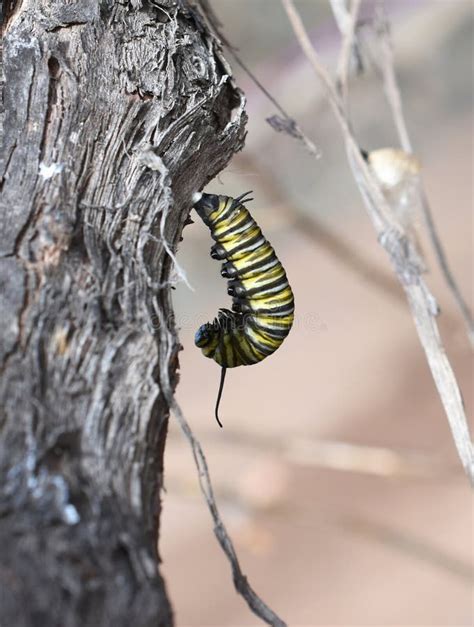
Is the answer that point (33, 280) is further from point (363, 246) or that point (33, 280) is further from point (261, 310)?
point (363, 246)

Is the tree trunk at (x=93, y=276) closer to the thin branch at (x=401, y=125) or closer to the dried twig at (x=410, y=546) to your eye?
the thin branch at (x=401, y=125)

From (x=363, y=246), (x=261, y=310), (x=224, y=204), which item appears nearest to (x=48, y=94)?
A: (x=224, y=204)

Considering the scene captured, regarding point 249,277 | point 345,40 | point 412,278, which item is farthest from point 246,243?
point 345,40

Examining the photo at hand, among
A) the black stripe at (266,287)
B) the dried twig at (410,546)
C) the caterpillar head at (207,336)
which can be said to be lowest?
the dried twig at (410,546)

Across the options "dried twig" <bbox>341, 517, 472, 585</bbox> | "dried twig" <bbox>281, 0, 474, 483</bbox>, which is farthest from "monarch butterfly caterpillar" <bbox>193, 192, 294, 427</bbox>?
"dried twig" <bbox>341, 517, 472, 585</bbox>

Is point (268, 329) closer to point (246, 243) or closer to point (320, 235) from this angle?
point (246, 243)

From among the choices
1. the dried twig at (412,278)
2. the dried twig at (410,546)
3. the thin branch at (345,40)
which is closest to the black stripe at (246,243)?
the dried twig at (412,278)
